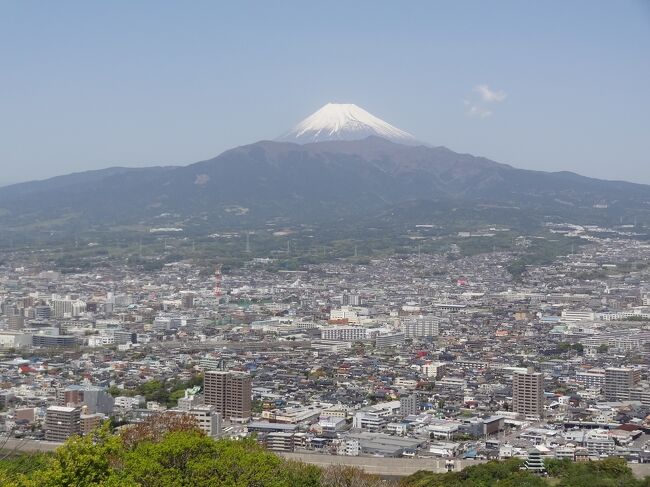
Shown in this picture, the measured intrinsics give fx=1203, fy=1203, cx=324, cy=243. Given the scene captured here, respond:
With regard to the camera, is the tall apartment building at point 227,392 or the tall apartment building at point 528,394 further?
the tall apartment building at point 528,394

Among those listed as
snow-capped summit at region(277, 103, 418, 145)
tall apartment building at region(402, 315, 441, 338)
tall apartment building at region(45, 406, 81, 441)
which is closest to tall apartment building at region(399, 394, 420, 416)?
tall apartment building at region(45, 406, 81, 441)

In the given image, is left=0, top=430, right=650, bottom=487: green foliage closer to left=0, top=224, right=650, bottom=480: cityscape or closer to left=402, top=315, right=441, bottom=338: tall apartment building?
left=0, top=224, right=650, bottom=480: cityscape

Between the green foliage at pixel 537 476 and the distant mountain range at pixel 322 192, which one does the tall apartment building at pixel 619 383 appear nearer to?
the green foliage at pixel 537 476

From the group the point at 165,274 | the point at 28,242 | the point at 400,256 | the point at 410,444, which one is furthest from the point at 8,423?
the point at 28,242

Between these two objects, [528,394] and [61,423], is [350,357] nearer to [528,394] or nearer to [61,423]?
[528,394]

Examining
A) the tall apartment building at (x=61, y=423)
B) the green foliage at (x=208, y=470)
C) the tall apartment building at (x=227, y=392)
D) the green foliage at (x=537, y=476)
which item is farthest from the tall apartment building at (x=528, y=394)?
the tall apartment building at (x=61, y=423)

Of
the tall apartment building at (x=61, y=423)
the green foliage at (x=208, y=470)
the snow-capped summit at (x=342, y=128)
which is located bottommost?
the tall apartment building at (x=61, y=423)

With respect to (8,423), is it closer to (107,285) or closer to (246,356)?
(246,356)
